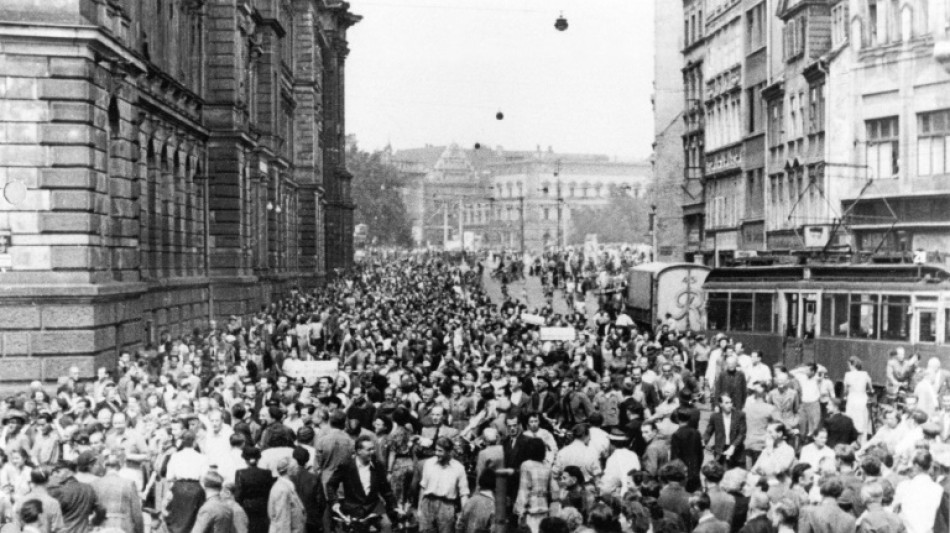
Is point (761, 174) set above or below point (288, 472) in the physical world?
above

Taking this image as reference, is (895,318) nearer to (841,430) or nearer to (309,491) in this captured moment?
(841,430)

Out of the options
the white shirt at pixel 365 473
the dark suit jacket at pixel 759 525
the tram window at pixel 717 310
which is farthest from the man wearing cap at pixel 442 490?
the tram window at pixel 717 310

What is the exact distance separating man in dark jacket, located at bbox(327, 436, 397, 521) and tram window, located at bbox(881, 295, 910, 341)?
1540cm

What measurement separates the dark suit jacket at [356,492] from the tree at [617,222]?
157354mm

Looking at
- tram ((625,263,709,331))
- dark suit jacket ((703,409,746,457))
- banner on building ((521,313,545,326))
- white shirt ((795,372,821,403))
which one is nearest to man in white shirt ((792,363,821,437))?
white shirt ((795,372,821,403))

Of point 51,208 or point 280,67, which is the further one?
point 280,67

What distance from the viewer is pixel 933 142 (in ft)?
138

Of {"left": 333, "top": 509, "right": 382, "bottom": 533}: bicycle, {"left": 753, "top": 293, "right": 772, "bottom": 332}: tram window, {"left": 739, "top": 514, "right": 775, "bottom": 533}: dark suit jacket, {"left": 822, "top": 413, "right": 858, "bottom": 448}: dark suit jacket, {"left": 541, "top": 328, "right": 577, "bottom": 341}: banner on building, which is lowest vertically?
{"left": 333, "top": 509, "right": 382, "bottom": 533}: bicycle

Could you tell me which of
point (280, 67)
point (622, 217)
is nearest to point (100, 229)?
point (280, 67)

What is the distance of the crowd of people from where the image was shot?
12367mm

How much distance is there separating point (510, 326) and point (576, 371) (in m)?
17.0

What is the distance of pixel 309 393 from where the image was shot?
68.5ft

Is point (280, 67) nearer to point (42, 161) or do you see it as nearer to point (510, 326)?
point (510, 326)

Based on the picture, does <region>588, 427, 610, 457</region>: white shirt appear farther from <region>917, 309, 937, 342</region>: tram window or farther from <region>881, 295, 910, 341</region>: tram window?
<region>881, 295, 910, 341</region>: tram window
